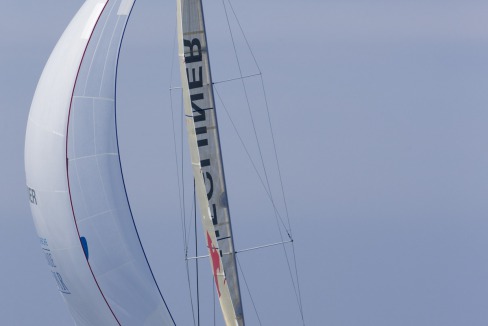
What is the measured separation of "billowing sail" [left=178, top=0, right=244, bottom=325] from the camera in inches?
1548

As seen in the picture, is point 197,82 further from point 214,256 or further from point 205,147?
point 214,256

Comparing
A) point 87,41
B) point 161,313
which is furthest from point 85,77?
point 161,313

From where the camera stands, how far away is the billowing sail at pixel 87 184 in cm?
3844

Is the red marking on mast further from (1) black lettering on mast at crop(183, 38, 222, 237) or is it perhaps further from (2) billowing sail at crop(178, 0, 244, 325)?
(1) black lettering on mast at crop(183, 38, 222, 237)

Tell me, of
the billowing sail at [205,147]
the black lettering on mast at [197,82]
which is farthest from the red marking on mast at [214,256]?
the black lettering on mast at [197,82]

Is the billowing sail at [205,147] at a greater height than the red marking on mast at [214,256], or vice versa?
the billowing sail at [205,147]

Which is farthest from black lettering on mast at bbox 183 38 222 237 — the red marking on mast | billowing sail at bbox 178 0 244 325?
the red marking on mast

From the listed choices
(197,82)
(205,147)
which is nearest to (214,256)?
(205,147)

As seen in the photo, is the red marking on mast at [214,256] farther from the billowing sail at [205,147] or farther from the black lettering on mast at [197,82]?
the black lettering on mast at [197,82]

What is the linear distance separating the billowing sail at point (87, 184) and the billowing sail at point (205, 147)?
2.93 ft

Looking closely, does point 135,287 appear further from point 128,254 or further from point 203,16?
point 203,16

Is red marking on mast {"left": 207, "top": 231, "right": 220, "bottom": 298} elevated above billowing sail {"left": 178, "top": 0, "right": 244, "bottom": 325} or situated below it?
below

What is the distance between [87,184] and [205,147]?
1.80m

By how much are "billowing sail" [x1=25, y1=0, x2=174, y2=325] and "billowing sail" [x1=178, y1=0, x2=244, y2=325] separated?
2.93 feet
